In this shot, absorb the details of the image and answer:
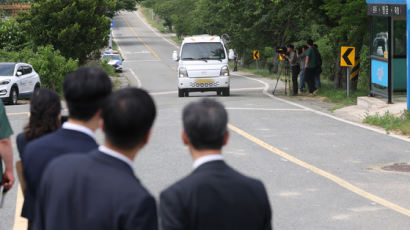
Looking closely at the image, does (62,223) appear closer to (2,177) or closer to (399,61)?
(2,177)

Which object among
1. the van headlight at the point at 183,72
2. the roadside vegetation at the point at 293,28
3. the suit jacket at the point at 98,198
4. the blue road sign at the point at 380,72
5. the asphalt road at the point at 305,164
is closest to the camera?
the suit jacket at the point at 98,198

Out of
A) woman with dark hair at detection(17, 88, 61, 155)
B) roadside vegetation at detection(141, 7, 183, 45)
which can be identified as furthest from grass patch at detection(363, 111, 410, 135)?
roadside vegetation at detection(141, 7, 183, 45)

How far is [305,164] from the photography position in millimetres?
11289

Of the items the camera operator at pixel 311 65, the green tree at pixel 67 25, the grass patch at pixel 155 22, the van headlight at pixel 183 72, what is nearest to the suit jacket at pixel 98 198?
the camera operator at pixel 311 65

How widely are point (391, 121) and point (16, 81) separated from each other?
14.6 meters

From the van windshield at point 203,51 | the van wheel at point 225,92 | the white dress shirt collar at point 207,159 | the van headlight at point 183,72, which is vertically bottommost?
the van wheel at point 225,92

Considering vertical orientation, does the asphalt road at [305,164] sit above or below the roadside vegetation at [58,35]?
below

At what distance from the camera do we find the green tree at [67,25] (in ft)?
103

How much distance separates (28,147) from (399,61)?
16.5m

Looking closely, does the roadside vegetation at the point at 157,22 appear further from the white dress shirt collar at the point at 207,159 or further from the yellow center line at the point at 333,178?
the white dress shirt collar at the point at 207,159

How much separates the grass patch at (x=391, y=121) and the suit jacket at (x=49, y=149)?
11659 millimetres

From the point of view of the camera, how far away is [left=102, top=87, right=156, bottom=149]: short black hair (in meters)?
3.15

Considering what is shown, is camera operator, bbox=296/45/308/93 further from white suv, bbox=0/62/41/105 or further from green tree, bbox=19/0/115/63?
green tree, bbox=19/0/115/63

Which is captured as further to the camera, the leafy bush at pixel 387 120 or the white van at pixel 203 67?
the white van at pixel 203 67
